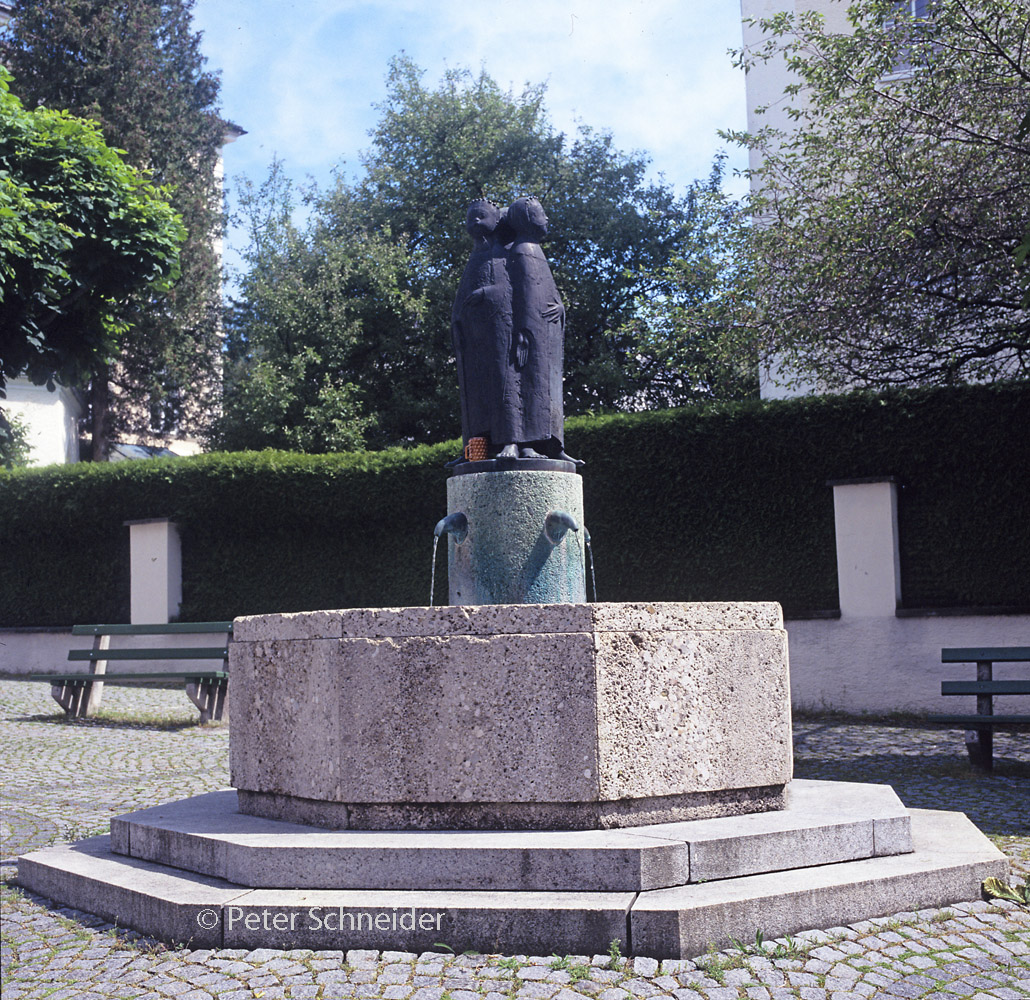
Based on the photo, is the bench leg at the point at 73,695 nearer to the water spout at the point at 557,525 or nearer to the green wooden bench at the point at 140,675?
the green wooden bench at the point at 140,675

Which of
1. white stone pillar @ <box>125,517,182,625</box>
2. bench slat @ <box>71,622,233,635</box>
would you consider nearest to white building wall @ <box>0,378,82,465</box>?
white stone pillar @ <box>125,517,182,625</box>

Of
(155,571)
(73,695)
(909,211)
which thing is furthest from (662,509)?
(155,571)

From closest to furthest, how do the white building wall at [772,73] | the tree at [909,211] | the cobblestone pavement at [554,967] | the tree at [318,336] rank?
1. the cobblestone pavement at [554,967]
2. the tree at [909,211]
3. the white building wall at [772,73]
4. the tree at [318,336]

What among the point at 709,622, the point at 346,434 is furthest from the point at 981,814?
the point at 346,434

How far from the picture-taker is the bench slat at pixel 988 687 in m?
7.17

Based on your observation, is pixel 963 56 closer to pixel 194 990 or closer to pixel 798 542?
pixel 798 542

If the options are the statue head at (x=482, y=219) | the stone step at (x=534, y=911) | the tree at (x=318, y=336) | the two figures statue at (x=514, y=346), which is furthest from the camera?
the tree at (x=318, y=336)

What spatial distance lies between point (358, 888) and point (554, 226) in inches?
776

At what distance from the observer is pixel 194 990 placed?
335 centimetres

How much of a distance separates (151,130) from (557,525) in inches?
869

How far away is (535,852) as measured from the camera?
12.5 feet

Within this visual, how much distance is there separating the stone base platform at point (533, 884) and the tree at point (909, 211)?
6.71 metres

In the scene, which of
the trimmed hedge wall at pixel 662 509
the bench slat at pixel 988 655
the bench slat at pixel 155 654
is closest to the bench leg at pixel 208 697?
the bench slat at pixel 155 654

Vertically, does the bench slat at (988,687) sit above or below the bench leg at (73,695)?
above
